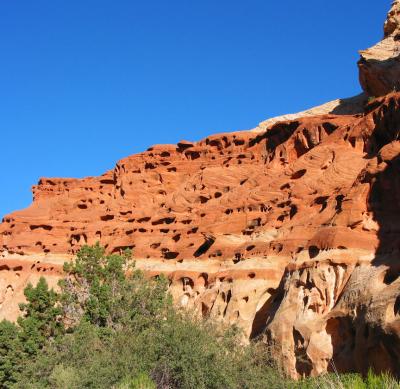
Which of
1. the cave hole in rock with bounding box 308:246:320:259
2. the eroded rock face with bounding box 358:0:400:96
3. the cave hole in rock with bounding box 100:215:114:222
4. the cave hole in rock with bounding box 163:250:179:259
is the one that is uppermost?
the eroded rock face with bounding box 358:0:400:96

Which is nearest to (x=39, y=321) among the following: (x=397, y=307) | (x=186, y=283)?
(x=186, y=283)

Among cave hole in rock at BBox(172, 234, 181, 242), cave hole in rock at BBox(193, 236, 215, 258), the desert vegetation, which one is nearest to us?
the desert vegetation

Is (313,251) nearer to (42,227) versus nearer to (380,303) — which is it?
(380,303)

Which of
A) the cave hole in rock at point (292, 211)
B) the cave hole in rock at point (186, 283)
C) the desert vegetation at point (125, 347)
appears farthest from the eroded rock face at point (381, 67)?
the desert vegetation at point (125, 347)

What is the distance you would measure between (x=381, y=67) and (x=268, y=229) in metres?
23.3

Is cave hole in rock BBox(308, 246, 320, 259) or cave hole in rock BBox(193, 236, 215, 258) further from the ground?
cave hole in rock BBox(193, 236, 215, 258)

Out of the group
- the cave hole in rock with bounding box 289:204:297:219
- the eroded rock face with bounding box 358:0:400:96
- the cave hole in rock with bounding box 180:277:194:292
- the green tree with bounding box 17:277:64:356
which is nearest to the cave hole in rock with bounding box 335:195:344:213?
the cave hole in rock with bounding box 289:204:297:219

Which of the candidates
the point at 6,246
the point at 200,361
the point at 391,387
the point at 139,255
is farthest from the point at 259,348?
the point at 6,246

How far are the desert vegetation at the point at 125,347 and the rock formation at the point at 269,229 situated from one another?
2.61 metres

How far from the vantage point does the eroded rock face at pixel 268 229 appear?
2516 centimetres

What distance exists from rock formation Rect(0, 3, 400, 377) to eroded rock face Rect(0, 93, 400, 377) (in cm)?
9

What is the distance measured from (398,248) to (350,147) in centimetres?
1622

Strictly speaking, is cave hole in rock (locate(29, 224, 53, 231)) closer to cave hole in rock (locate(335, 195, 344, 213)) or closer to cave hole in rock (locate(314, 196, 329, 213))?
cave hole in rock (locate(314, 196, 329, 213))

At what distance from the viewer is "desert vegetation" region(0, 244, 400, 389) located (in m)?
22.8
